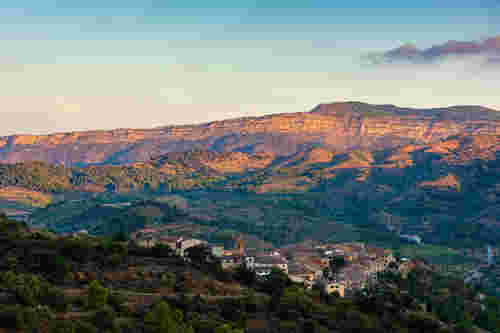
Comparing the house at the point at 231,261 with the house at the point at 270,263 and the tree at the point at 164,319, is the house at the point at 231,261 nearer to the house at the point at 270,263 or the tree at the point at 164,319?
the house at the point at 270,263

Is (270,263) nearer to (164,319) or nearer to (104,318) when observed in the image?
(164,319)

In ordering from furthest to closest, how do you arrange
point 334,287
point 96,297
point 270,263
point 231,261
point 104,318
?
1. point 270,263
2. point 231,261
3. point 334,287
4. point 96,297
5. point 104,318

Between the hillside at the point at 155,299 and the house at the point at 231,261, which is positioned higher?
the hillside at the point at 155,299

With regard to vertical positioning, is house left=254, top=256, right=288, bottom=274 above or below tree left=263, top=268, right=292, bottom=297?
below

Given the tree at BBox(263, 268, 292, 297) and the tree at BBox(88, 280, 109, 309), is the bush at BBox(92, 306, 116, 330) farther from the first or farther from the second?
the tree at BBox(263, 268, 292, 297)

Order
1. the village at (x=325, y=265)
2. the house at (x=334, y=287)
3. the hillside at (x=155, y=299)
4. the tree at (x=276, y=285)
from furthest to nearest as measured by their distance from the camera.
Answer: the village at (x=325, y=265) → the house at (x=334, y=287) → the tree at (x=276, y=285) → the hillside at (x=155, y=299)

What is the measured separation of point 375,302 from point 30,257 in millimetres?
38278

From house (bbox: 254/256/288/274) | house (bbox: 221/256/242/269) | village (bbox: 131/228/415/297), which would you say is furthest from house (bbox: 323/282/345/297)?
house (bbox: 221/256/242/269)

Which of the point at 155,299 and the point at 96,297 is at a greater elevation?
the point at 96,297

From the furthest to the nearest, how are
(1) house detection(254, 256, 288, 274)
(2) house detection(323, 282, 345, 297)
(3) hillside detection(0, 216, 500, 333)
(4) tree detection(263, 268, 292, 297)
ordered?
(1) house detection(254, 256, 288, 274)
(2) house detection(323, 282, 345, 297)
(4) tree detection(263, 268, 292, 297)
(3) hillside detection(0, 216, 500, 333)

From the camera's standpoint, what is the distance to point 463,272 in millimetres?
192875

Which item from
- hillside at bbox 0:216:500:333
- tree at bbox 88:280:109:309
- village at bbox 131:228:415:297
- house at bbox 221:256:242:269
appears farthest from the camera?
house at bbox 221:256:242:269

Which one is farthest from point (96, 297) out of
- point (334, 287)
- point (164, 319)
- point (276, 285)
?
point (334, 287)

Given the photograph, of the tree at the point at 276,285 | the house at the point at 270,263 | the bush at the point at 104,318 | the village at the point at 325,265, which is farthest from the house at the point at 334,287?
the bush at the point at 104,318
